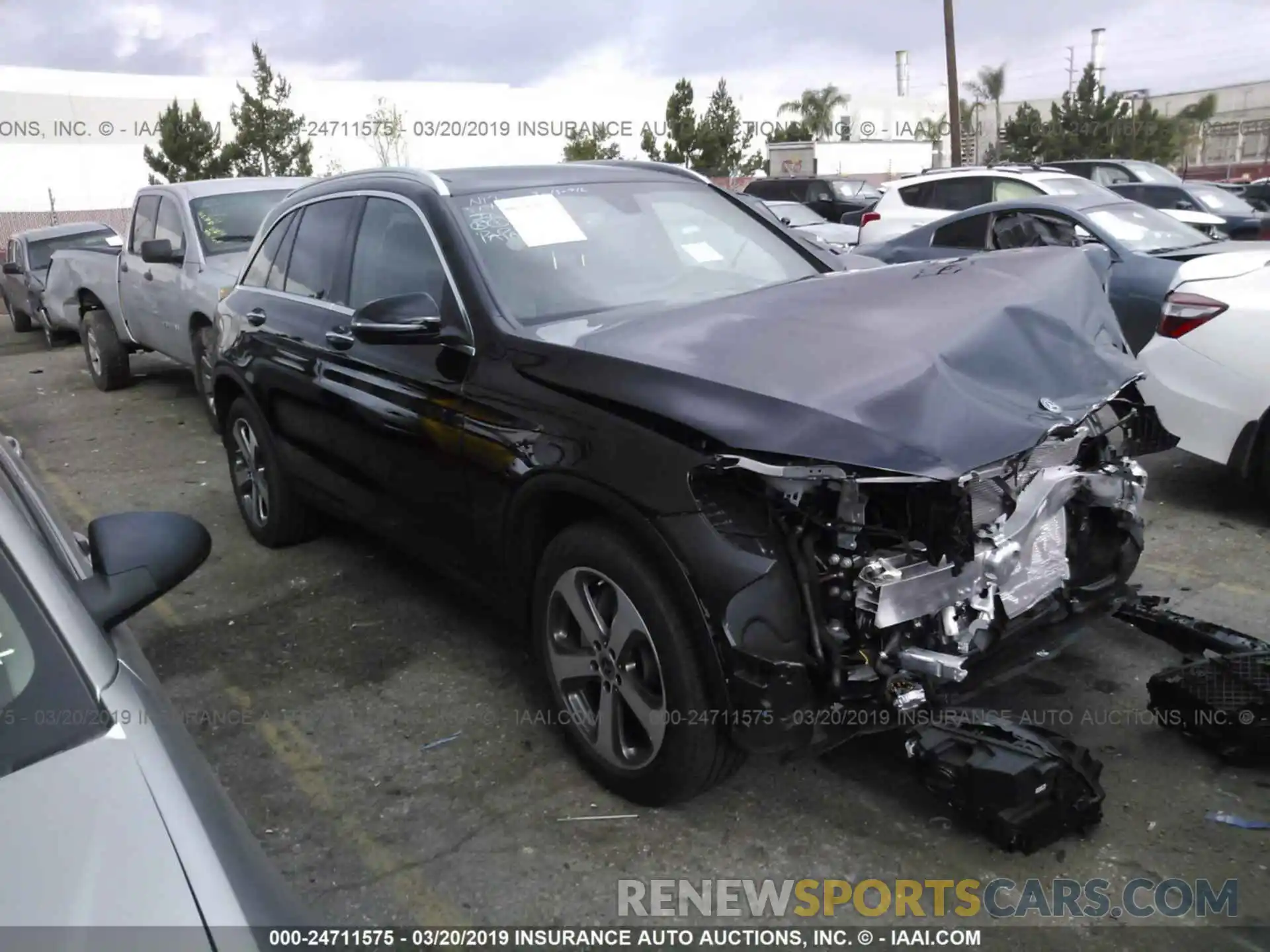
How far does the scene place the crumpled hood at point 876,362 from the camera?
8.98ft

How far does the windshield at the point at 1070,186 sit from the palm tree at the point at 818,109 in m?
40.8

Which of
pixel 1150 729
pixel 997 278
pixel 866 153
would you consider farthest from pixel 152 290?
pixel 866 153

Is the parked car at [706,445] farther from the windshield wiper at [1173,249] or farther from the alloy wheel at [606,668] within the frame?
the windshield wiper at [1173,249]

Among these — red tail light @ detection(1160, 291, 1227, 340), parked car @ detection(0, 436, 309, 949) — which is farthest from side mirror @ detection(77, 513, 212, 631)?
red tail light @ detection(1160, 291, 1227, 340)

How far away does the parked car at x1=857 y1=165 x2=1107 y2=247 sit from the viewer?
1206cm

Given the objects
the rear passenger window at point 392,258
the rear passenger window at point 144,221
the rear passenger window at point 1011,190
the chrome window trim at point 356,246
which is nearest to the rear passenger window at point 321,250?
the chrome window trim at point 356,246

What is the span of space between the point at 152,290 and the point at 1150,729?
8.46 meters

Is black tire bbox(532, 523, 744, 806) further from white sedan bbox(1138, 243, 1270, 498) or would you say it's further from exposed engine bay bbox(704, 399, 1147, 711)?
white sedan bbox(1138, 243, 1270, 498)

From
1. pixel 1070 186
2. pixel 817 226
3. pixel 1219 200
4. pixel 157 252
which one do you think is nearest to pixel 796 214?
pixel 817 226

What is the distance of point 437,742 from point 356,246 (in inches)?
83.6

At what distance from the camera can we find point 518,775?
3.60 metres

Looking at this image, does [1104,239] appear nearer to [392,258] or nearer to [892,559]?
[392,258]

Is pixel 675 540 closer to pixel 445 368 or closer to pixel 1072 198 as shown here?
pixel 445 368

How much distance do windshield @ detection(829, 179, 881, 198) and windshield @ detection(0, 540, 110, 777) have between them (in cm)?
2338
